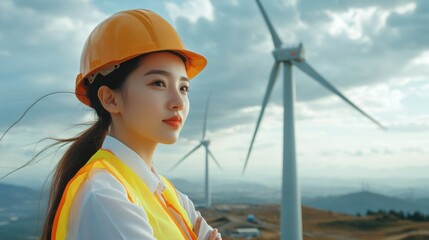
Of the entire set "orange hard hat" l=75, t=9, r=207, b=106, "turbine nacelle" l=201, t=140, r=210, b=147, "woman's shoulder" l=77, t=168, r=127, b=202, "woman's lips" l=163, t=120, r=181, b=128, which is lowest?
"woman's shoulder" l=77, t=168, r=127, b=202

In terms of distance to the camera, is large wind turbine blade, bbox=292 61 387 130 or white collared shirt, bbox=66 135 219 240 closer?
white collared shirt, bbox=66 135 219 240

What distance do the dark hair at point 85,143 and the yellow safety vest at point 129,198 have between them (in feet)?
1.39

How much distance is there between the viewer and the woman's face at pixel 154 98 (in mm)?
3088

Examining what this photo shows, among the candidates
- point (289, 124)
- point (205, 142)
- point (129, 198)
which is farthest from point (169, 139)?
point (205, 142)

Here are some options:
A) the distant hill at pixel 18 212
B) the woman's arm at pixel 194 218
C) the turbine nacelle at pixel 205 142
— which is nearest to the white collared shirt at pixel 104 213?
the woman's arm at pixel 194 218

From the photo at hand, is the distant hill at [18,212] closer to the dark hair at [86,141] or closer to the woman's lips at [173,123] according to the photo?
the dark hair at [86,141]

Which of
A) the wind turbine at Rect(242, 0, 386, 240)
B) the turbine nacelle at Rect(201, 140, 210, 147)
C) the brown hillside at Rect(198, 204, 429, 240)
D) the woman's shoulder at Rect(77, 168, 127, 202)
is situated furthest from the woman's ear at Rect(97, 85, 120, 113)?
the turbine nacelle at Rect(201, 140, 210, 147)

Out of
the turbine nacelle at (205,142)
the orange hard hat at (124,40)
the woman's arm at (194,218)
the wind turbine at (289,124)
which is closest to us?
the orange hard hat at (124,40)

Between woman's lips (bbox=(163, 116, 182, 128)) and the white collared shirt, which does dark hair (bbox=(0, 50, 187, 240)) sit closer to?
woman's lips (bbox=(163, 116, 182, 128))

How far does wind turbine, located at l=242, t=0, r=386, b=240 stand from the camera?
24.4m

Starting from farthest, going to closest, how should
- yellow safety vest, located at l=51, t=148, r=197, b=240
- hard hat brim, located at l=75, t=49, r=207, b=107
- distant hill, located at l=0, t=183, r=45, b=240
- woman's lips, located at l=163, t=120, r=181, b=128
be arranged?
distant hill, located at l=0, t=183, r=45, b=240 < hard hat brim, located at l=75, t=49, r=207, b=107 < woman's lips, located at l=163, t=120, r=181, b=128 < yellow safety vest, located at l=51, t=148, r=197, b=240

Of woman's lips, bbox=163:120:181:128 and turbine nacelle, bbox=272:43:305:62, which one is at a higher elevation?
turbine nacelle, bbox=272:43:305:62

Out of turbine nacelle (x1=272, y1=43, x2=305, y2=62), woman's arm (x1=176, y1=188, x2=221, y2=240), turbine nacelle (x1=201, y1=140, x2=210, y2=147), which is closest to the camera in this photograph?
woman's arm (x1=176, y1=188, x2=221, y2=240)

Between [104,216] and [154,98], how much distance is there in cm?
91
